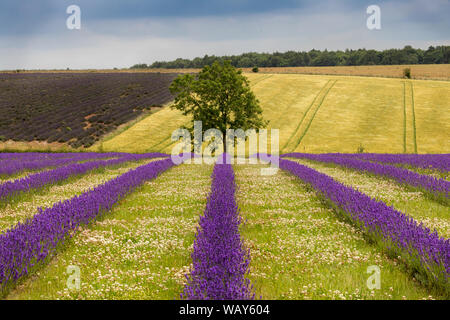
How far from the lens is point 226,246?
16.5ft

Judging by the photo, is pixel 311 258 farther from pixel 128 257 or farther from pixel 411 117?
pixel 411 117

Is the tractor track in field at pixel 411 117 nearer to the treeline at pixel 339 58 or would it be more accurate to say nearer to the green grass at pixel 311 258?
the green grass at pixel 311 258

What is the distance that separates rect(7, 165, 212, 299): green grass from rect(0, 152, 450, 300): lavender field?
0.02m

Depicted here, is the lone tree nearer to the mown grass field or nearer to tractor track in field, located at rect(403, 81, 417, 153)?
the mown grass field

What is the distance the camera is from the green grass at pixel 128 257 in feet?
15.2

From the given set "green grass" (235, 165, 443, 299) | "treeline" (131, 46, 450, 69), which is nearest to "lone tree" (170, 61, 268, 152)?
"green grass" (235, 165, 443, 299)

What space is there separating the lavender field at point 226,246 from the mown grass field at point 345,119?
3349 cm

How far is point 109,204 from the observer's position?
9430 millimetres

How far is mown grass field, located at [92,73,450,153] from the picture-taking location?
46019 mm

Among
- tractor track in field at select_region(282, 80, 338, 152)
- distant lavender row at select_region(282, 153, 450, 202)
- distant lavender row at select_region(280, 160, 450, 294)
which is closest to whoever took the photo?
distant lavender row at select_region(280, 160, 450, 294)

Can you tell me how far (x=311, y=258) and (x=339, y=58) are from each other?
151850mm

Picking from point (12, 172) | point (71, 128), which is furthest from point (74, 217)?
point (71, 128)

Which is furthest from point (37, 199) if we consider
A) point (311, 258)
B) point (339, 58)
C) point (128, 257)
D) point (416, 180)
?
point (339, 58)
